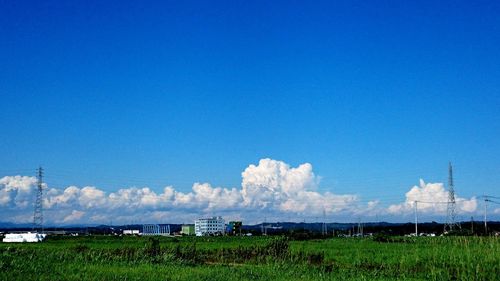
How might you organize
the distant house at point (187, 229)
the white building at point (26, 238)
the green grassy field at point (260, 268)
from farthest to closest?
the distant house at point (187, 229)
the white building at point (26, 238)
the green grassy field at point (260, 268)

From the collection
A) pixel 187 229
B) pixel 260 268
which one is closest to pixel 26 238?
pixel 260 268

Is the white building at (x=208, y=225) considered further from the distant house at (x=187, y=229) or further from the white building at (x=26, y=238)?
the white building at (x=26, y=238)

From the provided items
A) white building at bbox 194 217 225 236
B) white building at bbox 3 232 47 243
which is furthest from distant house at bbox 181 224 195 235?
white building at bbox 3 232 47 243

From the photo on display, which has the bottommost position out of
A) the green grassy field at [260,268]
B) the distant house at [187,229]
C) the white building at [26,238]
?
the distant house at [187,229]

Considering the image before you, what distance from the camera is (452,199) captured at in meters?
74.4

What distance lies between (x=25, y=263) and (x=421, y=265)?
20948 millimetres

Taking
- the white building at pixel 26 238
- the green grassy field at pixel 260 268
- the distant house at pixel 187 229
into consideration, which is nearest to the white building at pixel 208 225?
the distant house at pixel 187 229

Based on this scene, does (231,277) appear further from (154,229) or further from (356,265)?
(154,229)

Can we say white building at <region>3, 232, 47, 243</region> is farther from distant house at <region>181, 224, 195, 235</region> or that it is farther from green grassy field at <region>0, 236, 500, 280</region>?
distant house at <region>181, 224, 195, 235</region>

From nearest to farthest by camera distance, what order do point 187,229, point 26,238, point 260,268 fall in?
point 260,268 < point 26,238 < point 187,229

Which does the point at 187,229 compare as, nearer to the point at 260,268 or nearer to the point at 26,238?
the point at 26,238

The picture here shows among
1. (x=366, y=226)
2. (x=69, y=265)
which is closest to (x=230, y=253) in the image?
(x=69, y=265)

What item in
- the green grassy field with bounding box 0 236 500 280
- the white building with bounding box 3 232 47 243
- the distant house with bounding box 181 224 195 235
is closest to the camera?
the green grassy field with bounding box 0 236 500 280

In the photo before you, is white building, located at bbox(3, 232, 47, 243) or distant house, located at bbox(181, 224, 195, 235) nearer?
white building, located at bbox(3, 232, 47, 243)
